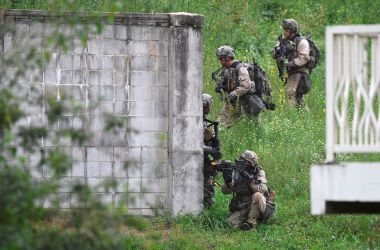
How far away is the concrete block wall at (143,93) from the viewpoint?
629 inches

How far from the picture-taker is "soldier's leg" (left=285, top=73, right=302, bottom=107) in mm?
20656

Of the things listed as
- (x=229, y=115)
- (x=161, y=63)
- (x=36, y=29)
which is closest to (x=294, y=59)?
(x=229, y=115)

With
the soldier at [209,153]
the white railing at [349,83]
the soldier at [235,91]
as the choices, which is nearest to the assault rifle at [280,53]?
the soldier at [235,91]

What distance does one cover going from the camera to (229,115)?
19203 millimetres

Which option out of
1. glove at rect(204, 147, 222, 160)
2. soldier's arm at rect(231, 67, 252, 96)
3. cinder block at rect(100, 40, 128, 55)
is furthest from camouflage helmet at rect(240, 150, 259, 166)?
soldier's arm at rect(231, 67, 252, 96)

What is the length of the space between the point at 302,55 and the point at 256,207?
16.5 feet

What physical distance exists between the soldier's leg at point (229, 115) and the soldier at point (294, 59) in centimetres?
165

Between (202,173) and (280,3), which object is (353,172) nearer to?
(202,173)

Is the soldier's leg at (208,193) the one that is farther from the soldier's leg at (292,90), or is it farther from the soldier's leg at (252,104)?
the soldier's leg at (292,90)

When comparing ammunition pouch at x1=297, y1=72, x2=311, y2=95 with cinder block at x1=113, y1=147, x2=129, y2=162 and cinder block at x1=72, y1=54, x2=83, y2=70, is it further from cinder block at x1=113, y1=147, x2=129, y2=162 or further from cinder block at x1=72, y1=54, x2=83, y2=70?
cinder block at x1=72, y1=54, x2=83, y2=70

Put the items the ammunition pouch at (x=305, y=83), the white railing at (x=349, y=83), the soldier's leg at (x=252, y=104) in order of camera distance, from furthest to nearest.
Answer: the ammunition pouch at (x=305, y=83) < the soldier's leg at (x=252, y=104) < the white railing at (x=349, y=83)

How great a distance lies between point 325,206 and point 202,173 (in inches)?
221

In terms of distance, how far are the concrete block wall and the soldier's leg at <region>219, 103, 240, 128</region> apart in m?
3.00

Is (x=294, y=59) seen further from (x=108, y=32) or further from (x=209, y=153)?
(x=108, y=32)
